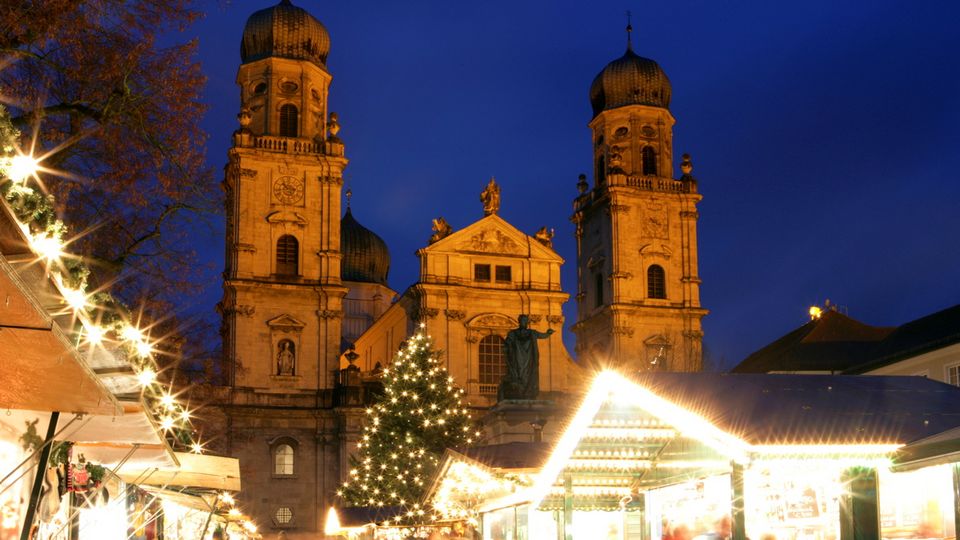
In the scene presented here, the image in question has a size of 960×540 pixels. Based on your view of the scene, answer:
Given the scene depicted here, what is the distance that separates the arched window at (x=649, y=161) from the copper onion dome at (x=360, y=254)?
74.8 ft

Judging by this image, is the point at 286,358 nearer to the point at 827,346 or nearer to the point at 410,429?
the point at 410,429

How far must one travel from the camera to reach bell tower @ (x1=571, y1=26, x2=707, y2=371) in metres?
62.8

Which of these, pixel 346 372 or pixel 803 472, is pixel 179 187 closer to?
pixel 803 472

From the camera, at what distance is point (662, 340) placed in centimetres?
6266

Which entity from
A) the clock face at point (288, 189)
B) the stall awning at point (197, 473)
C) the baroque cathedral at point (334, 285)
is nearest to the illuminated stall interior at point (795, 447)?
the stall awning at point (197, 473)

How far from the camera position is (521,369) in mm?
32031

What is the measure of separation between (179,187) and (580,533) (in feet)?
25.3

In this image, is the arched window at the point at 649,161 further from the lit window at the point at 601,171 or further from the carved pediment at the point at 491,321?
the carved pediment at the point at 491,321

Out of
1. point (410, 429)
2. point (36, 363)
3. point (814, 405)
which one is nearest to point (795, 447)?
point (814, 405)

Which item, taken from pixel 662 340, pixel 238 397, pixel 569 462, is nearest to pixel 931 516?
pixel 569 462

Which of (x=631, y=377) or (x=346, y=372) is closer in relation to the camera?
(x=631, y=377)

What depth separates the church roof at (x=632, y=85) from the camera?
68062 millimetres

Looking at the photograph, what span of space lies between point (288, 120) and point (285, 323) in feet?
33.8

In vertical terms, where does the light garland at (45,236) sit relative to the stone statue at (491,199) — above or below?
below
